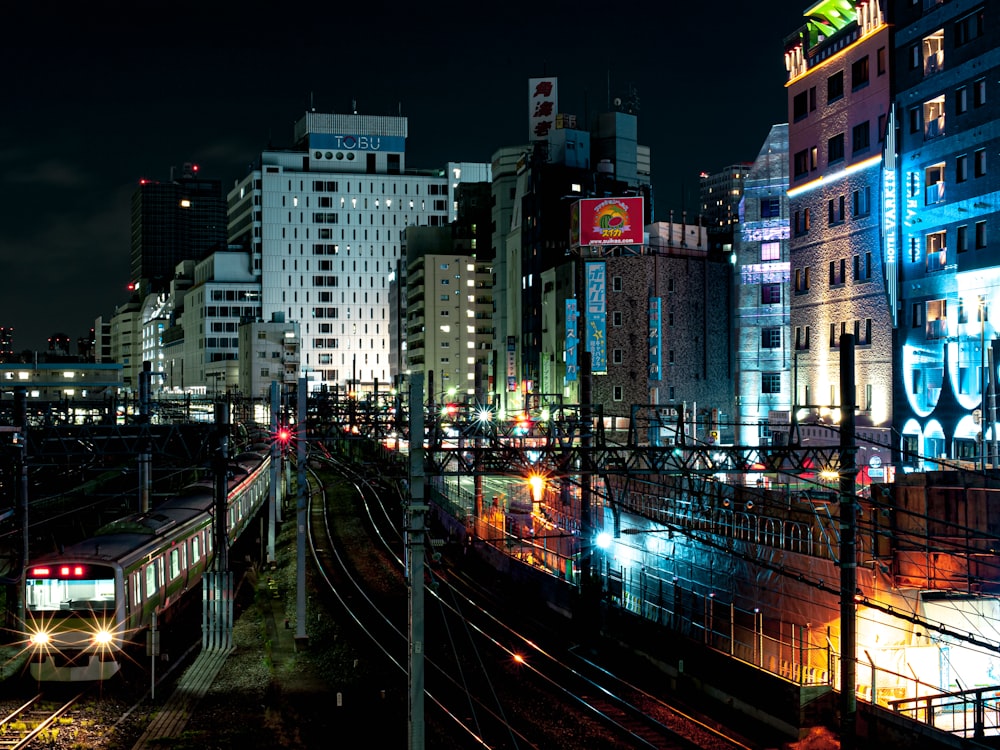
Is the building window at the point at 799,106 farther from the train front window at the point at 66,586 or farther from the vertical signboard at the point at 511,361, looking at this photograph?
the vertical signboard at the point at 511,361

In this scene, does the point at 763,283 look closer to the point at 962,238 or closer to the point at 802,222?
the point at 802,222

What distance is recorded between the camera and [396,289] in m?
126

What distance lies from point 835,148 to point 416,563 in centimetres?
3595

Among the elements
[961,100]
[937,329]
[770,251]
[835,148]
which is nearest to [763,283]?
[770,251]

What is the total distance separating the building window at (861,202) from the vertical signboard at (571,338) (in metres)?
25.4

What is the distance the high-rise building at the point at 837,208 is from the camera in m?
41.4

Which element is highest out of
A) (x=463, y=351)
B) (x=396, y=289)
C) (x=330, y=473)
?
(x=396, y=289)

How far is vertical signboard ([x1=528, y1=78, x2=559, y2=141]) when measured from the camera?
301ft

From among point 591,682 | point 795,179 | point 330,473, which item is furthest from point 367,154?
A: point 591,682

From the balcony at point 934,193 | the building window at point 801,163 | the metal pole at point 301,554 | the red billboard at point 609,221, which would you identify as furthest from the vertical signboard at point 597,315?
the metal pole at point 301,554

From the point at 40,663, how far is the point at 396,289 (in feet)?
347

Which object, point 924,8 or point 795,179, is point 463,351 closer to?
point 795,179

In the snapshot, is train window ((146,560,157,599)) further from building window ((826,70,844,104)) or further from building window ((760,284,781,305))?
building window ((760,284,781,305))

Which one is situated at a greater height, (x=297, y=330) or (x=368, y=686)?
(x=297, y=330)
